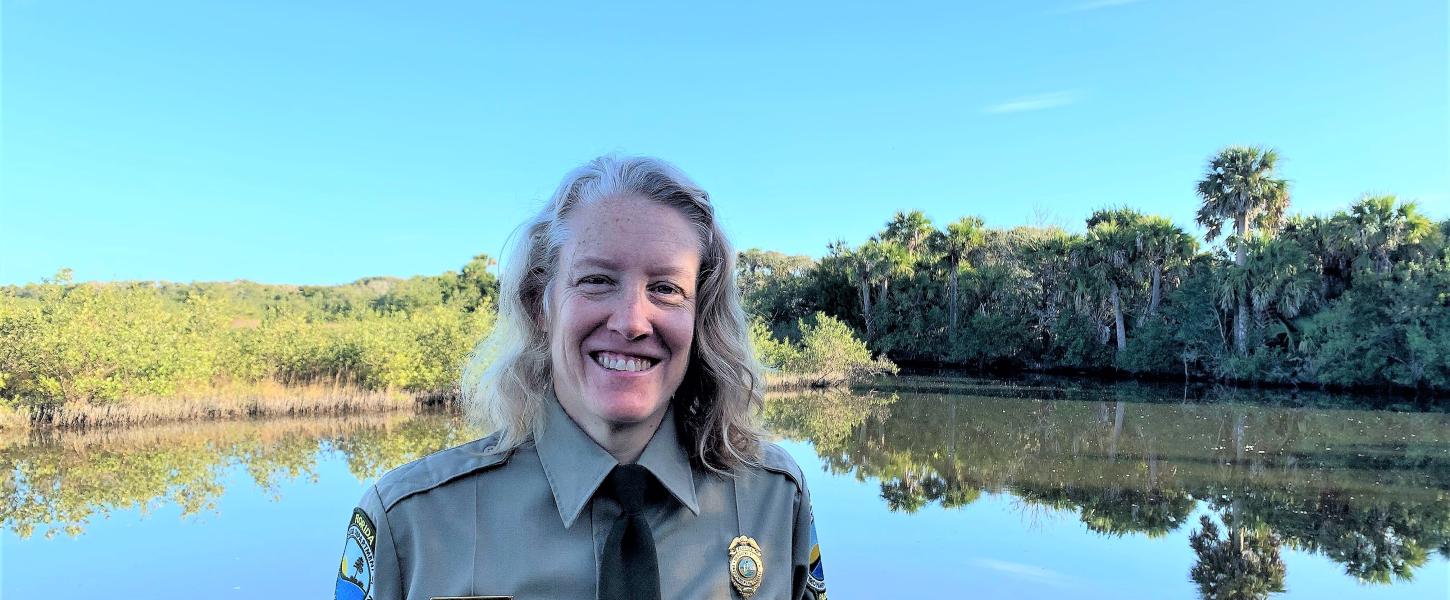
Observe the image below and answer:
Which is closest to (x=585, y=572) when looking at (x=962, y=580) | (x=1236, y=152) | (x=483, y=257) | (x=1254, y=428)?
(x=962, y=580)

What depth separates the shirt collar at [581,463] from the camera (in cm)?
126

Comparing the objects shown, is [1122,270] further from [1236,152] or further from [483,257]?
[483,257]

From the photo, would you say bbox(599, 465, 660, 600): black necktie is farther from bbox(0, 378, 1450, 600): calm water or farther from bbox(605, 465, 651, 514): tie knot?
bbox(0, 378, 1450, 600): calm water

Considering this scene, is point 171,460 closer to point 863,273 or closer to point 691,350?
point 691,350

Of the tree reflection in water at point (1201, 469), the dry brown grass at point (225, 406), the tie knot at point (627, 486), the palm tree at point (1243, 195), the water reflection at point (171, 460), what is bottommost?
the water reflection at point (171, 460)

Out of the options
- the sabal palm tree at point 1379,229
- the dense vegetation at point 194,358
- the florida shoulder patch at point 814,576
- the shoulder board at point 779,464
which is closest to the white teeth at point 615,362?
the shoulder board at point 779,464

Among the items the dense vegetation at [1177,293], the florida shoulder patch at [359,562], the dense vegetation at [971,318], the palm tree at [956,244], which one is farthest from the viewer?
the palm tree at [956,244]

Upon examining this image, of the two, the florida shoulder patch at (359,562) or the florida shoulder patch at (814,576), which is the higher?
the florida shoulder patch at (359,562)

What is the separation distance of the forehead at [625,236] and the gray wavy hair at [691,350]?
2 centimetres

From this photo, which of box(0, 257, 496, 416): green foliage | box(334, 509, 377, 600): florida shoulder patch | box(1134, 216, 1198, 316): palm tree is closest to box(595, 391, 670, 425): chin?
box(334, 509, 377, 600): florida shoulder patch

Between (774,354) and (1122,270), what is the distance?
54.7ft

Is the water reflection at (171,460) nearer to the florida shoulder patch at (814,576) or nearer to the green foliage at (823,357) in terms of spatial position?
the florida shoulder patch at (814,576)

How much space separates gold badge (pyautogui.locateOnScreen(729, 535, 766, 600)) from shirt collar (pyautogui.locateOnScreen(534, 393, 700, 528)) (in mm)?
99

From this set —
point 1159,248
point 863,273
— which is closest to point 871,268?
point 863,273
